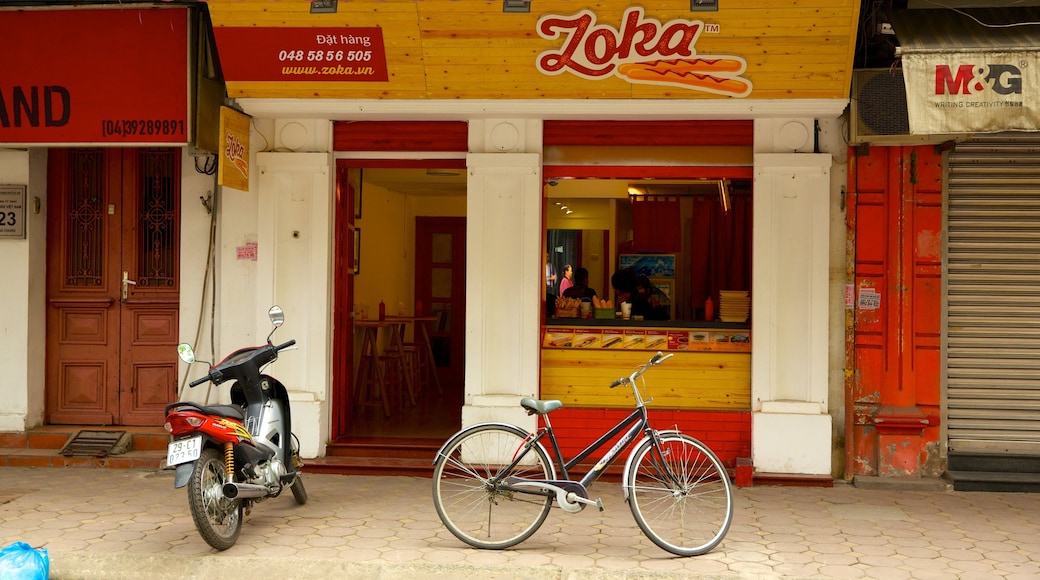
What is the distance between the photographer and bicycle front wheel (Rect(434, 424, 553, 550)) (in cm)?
587

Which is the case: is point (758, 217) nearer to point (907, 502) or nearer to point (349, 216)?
point (907, 502)

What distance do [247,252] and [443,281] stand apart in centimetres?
591

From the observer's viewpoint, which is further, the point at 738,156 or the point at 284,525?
the point at 738,156

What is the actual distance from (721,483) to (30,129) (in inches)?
258

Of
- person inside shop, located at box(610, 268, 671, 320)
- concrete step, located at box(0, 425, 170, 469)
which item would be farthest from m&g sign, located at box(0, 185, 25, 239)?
person inside shop, located at box(610, 268, 671, 320)

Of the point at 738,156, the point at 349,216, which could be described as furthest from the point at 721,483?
the point at 349,216

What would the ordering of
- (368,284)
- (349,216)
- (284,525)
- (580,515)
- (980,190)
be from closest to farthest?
1. (284,525)
2. (580,515)
3. (980,190)
4. (349,216)
5. (368,284)

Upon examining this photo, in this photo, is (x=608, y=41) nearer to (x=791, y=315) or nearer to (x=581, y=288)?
(x=581, y=288)

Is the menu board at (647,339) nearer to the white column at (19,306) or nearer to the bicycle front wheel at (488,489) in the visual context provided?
the bicycle front wheel at (488,489)

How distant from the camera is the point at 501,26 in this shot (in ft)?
24.8

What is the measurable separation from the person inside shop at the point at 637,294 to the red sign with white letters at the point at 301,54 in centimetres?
292

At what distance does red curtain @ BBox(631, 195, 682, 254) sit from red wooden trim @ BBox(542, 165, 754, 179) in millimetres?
926

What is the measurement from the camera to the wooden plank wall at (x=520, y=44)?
735 cm

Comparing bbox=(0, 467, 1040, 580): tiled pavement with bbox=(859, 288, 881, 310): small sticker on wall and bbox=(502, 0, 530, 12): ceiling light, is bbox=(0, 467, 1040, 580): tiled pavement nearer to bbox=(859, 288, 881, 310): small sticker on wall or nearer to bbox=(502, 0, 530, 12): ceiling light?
bbox=(859, 288, 881, 310): small sticker on wall
